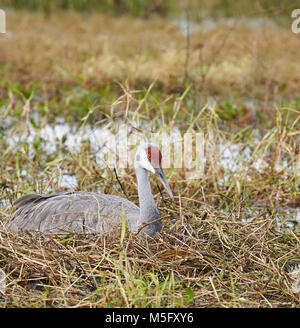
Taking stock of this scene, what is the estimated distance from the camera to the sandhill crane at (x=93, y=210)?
4.06 metres

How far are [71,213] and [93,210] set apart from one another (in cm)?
17

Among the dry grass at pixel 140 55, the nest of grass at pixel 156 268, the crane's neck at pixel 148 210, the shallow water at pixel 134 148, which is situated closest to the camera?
the nest of grass at pixel 156 268

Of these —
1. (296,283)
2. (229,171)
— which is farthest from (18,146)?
(296,283)

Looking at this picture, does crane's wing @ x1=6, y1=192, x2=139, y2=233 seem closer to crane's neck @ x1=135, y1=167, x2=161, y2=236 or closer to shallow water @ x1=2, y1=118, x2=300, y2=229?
crane's neck @ x1=135, y1=167, x2=161, y2=236

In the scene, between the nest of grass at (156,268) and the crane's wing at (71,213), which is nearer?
the nest of grass at (156,268)

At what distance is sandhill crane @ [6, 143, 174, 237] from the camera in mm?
4062

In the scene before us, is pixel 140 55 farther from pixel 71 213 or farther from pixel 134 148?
pixel 71 213

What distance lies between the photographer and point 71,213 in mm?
4312

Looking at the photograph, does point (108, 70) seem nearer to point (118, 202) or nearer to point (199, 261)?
point (118, 202)

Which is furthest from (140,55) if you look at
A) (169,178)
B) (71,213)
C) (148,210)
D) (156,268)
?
(156,268)

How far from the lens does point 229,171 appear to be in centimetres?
559

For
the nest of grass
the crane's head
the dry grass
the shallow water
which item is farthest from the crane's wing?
the dry grass

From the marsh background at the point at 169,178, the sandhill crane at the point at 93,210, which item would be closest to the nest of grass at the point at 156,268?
the marsh background at the point at 169,178

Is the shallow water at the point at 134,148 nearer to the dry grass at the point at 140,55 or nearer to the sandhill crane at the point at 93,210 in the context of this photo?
the sandhill crane at the point at 93,210
